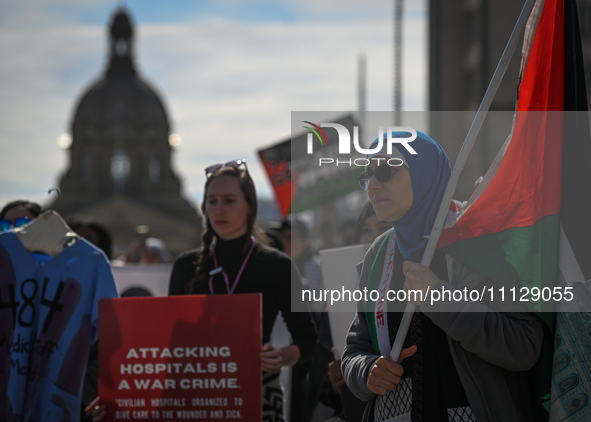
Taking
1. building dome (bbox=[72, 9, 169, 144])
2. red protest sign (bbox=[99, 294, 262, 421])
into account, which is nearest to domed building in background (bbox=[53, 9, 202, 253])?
building dome (bbox=[72, 9, 169, 144])

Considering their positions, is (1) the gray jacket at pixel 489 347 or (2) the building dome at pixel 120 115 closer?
(1) the gray jacket at pixel 489 347

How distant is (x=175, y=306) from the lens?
347cm

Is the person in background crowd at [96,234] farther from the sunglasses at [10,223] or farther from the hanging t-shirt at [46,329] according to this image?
the hanging t-shirt at [46,329]

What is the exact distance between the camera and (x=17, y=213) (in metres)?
4.81

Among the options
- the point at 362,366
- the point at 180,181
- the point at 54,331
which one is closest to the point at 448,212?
the point at 362,366

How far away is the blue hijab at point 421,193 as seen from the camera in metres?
2.77

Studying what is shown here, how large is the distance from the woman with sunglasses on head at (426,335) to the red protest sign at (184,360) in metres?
0.65

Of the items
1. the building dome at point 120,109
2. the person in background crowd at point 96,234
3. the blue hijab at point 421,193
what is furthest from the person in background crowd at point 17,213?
the building dome at point 120,109

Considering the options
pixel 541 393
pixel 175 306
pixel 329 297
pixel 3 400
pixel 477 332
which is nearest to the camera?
pixel 477 332

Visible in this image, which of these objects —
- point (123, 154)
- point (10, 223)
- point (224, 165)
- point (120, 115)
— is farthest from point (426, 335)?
point (120, 115)

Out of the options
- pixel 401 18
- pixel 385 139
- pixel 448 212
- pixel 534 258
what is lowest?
pixel 534 258

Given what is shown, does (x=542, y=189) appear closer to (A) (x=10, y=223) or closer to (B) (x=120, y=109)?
(A) (x=10, y=223)

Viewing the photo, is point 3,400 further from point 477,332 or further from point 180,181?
point 180,181

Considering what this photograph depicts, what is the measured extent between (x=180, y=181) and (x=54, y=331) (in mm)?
85264
